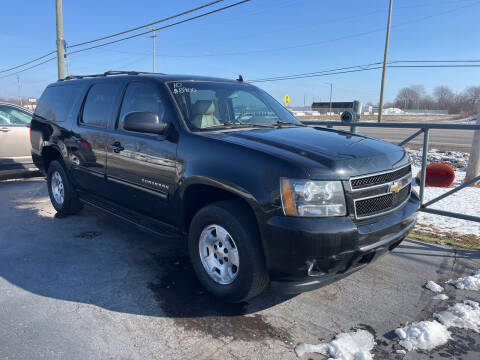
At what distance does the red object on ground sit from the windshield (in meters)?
4.28

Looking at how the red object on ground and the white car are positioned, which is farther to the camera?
the white car

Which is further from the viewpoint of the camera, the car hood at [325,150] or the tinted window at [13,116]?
the tinted window at [13,116]

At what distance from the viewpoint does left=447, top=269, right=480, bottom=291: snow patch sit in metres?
3.47

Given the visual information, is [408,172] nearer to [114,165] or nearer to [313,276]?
[313,276]

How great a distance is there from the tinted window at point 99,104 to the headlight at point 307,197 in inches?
104

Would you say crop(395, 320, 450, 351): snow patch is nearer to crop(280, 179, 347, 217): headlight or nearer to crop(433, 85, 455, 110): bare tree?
crop(280, 179, 347, 217): headlight

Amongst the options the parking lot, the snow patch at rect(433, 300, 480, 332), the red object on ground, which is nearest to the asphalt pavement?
the red object on ground

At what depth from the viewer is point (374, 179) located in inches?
113

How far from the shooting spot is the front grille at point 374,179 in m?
2.74

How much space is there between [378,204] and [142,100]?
2594mm

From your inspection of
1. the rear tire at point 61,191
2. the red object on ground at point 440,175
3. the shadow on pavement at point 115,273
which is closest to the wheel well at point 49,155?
the rear tire at point 61,191

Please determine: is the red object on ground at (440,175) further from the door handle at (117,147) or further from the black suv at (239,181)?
the door handle at (117,147)

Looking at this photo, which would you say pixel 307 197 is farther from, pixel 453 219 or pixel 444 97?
pixel 444 97

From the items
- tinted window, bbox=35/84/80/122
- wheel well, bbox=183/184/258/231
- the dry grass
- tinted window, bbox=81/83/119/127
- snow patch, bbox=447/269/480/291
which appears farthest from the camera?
tinted window, bbox=35/84/80/122
